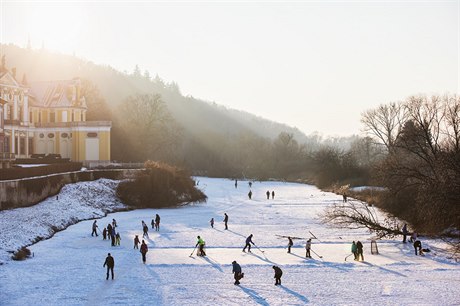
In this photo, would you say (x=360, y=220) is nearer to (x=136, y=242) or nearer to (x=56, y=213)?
(x=136, y=242)

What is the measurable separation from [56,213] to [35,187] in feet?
13.4

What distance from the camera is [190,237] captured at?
3525 cm

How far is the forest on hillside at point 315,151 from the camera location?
30.3 meters

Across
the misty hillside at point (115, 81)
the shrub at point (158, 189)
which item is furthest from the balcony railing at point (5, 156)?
the misty hillside at point (115, 81)

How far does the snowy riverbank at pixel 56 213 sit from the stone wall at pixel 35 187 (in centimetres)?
58

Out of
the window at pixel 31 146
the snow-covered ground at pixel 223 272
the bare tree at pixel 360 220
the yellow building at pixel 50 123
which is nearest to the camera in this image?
the snow-covered ground at pixel 223 272

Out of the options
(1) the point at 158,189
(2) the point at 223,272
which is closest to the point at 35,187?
(1) the point at 158,189

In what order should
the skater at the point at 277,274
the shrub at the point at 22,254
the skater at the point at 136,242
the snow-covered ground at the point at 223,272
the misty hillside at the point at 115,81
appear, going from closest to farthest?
the snow-covered ground at the point at 223,272
the skater at the point at 277,274
the shrub at the point at 22,254
the skater at the point at 136,242
the misty hillside at the point at 115,81

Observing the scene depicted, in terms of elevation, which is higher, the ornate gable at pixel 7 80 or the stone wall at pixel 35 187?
the ornate gable at pixel 7 80

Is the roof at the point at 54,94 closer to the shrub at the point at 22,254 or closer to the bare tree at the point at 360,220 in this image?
the shrub at the point at 22,254

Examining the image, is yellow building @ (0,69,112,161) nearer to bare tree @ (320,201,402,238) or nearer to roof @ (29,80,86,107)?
roof @ (29,80,86,107)

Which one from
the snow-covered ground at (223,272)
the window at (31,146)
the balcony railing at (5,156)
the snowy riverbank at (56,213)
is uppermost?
the window at (31,146)

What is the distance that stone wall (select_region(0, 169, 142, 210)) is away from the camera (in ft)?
126

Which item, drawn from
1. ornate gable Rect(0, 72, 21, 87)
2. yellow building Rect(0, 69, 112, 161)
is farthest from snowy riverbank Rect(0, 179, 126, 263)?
ornate gable Rect(0, 72, 21, 87)
